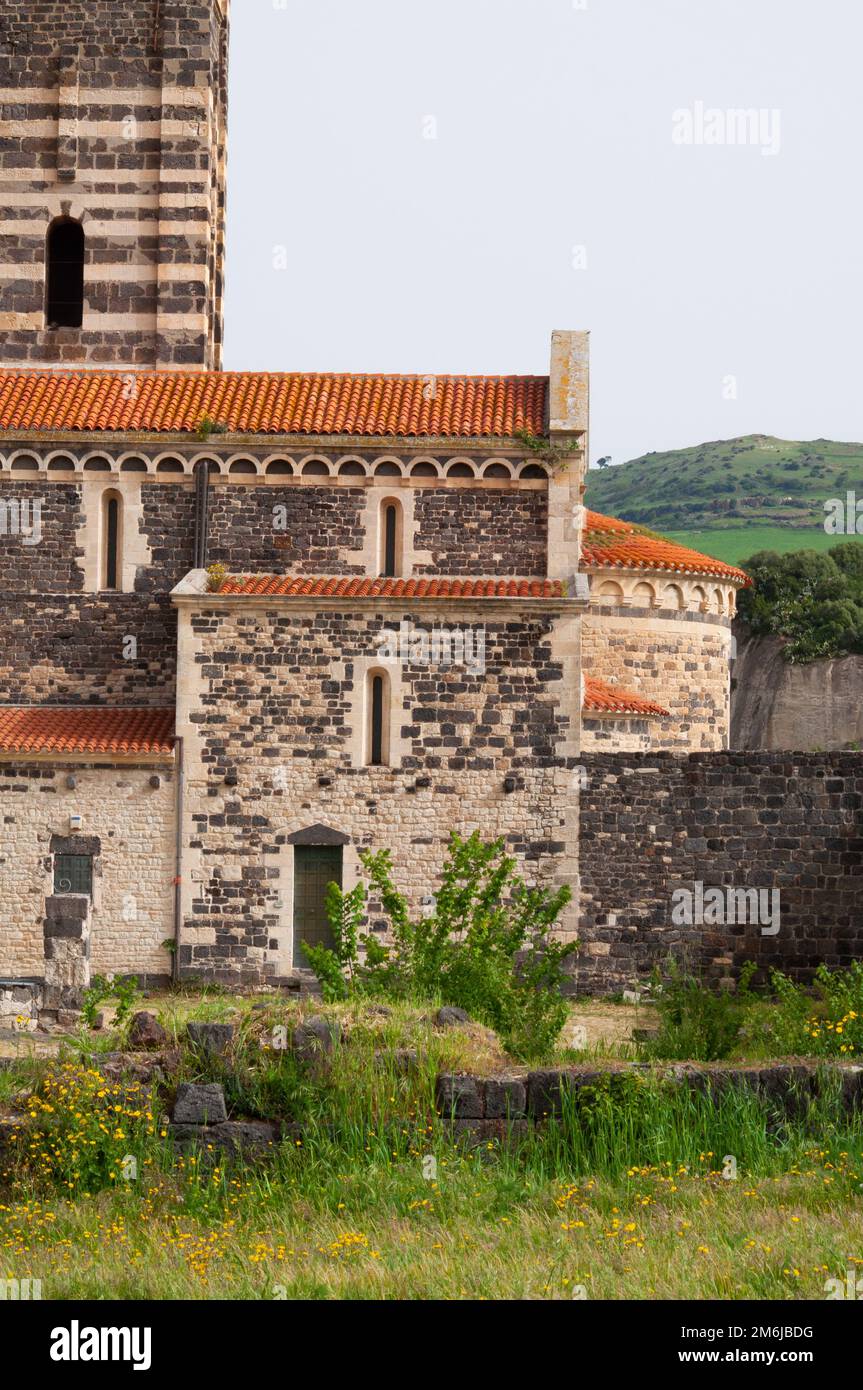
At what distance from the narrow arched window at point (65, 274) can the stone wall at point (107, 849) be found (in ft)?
31.5

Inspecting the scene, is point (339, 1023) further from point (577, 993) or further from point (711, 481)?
point (711, 481)

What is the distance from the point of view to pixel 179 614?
→ 25.1 m

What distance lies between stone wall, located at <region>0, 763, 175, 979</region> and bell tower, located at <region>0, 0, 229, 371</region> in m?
8.51

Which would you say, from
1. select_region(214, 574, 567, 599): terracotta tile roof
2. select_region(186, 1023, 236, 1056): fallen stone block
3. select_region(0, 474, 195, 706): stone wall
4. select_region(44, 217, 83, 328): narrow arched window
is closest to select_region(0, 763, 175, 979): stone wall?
select_region(0, 474, 195, 706): stone wall

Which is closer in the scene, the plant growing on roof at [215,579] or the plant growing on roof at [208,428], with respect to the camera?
the plant growing on roof at [215,579]

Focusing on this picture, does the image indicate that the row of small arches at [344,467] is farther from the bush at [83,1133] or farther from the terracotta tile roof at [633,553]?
the bush at [83,1133]

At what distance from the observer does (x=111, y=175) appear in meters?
30.1

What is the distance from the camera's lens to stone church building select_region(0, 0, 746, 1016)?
24.8 m

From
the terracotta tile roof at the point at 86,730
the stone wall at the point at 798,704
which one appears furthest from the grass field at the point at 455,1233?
the stone wall at the point at 798,704

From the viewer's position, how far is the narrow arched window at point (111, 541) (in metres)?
26.5

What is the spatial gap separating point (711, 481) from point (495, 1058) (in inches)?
4304

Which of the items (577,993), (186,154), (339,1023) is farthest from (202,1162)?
(186,154)

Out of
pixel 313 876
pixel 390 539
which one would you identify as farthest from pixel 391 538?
pixel 313 876

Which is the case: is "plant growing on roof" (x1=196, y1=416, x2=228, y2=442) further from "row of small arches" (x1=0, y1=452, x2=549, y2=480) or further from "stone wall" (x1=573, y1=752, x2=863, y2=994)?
"stone wall" (x1=573, y1=752, x2=863, y2=994)
